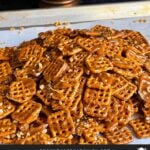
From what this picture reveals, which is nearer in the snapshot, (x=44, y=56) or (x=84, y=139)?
(x=84, y=139)

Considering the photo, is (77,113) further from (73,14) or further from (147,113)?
(73,14)

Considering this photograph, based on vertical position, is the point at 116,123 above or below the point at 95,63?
below

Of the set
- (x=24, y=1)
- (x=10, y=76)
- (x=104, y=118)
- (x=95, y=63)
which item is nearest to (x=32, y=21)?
(x=24, y=1)

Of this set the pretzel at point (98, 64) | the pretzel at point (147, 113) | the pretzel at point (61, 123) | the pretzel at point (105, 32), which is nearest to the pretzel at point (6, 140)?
the pretzel at point (61, 123)

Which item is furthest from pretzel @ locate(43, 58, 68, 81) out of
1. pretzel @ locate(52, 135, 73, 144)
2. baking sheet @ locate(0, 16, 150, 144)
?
baking sheet @ locate(0, 16, 150, 144)

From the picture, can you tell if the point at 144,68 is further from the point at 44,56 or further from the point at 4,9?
the point at 4,9

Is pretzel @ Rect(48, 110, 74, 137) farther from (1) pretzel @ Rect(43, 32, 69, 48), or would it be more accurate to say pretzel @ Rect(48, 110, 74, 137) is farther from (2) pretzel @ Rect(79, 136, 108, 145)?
(1) pretzel @ Rect(43, 32, 69, 48)

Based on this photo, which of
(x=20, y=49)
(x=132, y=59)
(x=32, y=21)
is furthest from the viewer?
(x=32, y=21)
